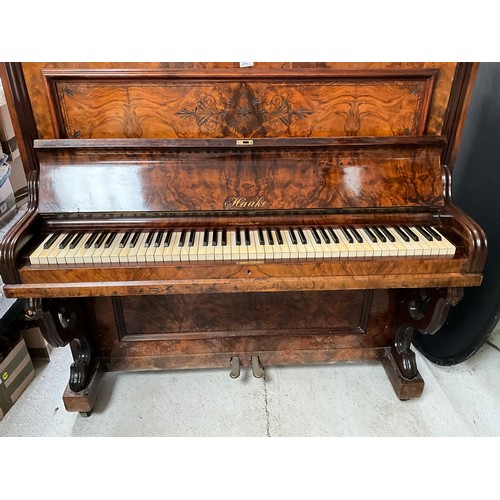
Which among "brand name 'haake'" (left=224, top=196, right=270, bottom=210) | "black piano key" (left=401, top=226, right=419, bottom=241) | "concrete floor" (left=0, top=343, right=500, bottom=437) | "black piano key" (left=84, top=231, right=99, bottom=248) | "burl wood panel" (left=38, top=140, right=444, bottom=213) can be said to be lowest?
"concrete floor" (left=0, top=343, right=500, bottom=437)

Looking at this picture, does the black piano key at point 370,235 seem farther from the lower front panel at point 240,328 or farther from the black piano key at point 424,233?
the lower front panel at point 240,328

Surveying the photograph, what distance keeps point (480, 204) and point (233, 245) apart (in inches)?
53.4

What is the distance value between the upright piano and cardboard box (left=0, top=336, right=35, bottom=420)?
1.24 feet

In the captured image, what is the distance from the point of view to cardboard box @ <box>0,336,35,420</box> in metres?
1.98

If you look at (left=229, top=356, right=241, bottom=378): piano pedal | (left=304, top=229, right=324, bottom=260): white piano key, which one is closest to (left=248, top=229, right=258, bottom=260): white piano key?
(left=304, top=229, right=324, bottom=260): white piano key

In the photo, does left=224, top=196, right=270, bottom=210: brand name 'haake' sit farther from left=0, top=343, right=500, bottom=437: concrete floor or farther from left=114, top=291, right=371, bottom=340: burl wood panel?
left=0, top=343, right=500, bottom=437: concrete floor

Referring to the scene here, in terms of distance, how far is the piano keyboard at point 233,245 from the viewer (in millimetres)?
1516

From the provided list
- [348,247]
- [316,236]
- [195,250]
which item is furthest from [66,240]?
[348,247]

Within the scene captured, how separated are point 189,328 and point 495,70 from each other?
1950mm

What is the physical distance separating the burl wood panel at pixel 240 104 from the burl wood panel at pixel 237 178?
10 cm

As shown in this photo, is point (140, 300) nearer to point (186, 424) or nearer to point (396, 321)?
point (186, 424)

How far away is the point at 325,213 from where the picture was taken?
173cm

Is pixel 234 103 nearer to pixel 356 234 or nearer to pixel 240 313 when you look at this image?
pixel 356 234

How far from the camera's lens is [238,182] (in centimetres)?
169
